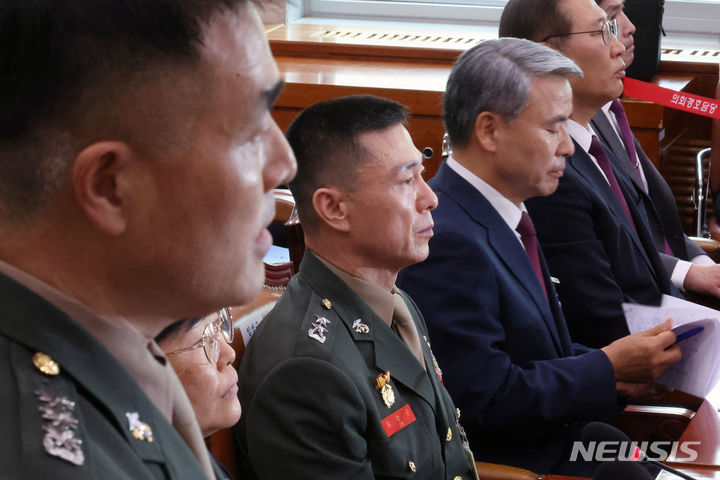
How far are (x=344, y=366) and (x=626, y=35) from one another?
2.27 metres

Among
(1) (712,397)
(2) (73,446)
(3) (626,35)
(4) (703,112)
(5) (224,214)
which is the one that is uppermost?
(5) (224,214)

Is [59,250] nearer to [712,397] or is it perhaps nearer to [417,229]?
[417,229]

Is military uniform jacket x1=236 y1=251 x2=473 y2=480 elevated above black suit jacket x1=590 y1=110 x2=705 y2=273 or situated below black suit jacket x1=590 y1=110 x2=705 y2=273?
above

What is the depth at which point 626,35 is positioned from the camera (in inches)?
133

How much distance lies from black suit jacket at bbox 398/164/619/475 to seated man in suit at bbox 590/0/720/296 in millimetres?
941

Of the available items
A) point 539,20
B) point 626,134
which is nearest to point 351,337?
point 539,20

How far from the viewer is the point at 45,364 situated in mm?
604

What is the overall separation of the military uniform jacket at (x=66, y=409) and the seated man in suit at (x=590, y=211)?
1988mm

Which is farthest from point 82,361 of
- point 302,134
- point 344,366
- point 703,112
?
point 703,112

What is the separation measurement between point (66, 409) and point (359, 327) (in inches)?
41.4

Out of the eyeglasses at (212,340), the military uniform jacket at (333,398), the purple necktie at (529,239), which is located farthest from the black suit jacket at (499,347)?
the eyeglasses at (212,340)

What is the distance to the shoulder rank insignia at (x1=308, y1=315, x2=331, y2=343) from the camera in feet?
5.10

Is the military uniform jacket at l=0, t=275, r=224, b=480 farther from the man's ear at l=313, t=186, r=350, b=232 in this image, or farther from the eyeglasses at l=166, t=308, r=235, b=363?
the man's ear at l=313, t=186, r=350, b=232

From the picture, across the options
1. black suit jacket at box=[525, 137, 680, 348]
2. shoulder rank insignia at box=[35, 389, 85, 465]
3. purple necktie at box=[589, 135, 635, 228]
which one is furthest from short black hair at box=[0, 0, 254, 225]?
purple necktie at box=[589, 135, 635, 228]
